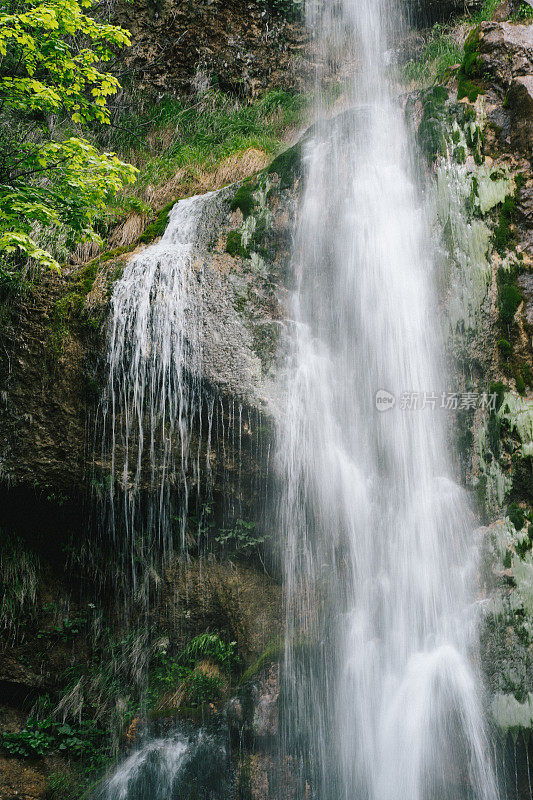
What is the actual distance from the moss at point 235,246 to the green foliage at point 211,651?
3893 millimetres

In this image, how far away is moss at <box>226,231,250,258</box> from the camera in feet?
17.8

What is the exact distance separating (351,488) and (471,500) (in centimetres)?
105

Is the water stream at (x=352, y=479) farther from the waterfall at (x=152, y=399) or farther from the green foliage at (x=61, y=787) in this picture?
the green foliage at (x=61, y=787)

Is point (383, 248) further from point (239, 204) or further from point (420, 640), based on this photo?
point (420, 640)

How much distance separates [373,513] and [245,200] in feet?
12.0

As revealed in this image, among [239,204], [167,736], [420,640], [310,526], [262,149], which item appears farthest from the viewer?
[262,149]

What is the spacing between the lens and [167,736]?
4512 millimetres

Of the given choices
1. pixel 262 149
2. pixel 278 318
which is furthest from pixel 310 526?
pixel 262 149

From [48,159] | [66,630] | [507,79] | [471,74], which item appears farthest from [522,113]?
[66,630]

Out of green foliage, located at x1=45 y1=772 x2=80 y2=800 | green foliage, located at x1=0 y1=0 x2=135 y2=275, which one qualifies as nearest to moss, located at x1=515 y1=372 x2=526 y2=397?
green foliage, located at x1=0 y1=0 x2=135 y2=275

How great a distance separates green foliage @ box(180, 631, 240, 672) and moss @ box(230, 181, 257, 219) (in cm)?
444

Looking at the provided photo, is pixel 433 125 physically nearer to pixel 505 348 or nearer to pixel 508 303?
pixel 508 303

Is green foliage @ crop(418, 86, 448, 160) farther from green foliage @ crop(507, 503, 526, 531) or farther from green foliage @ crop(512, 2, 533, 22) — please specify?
green foliage @ crop(507, 503, 526, 531)

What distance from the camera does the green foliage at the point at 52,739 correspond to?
482cm
